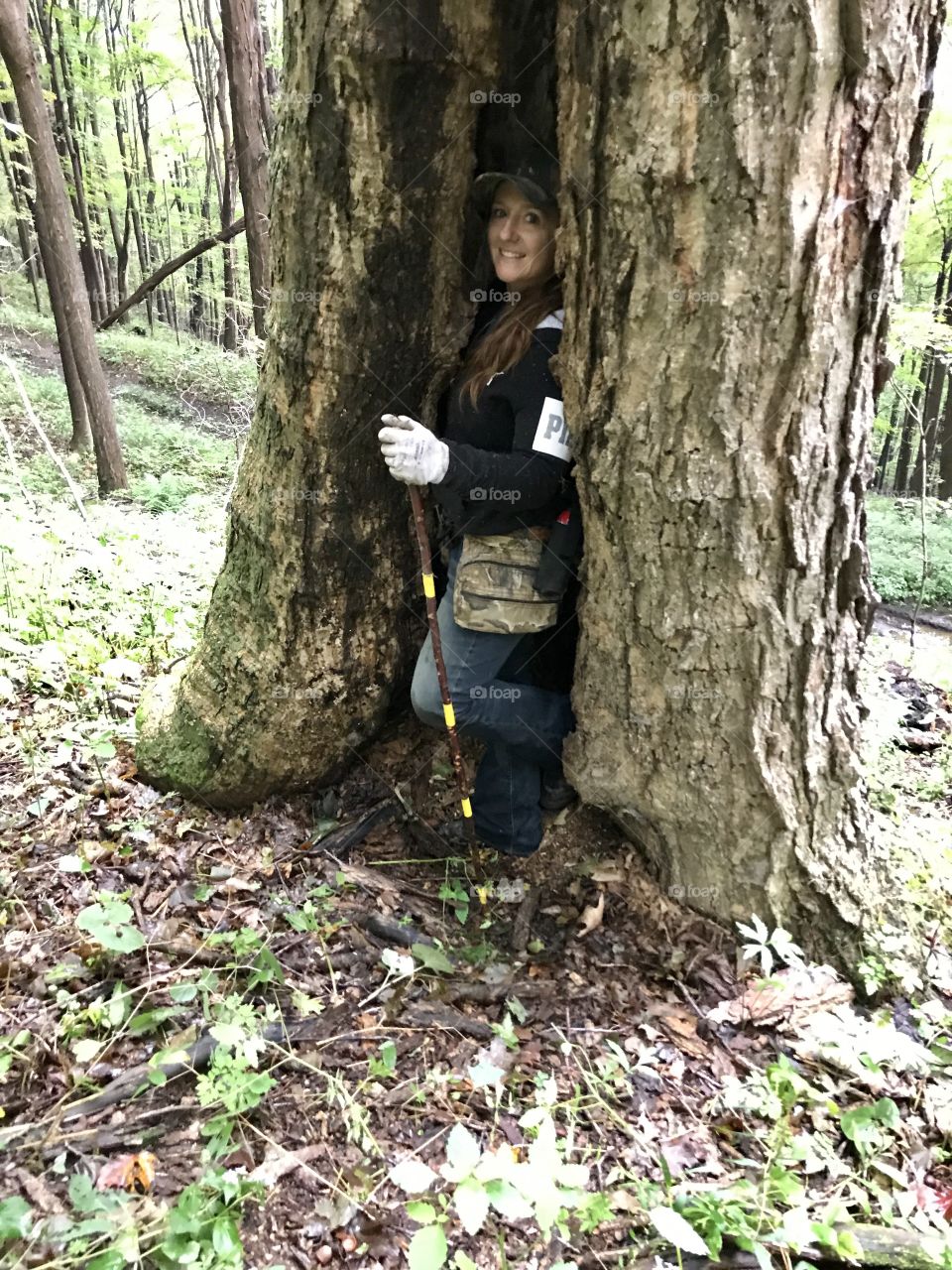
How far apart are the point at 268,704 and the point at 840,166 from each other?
2.54 m

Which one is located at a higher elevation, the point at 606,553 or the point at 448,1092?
the point at 606,553

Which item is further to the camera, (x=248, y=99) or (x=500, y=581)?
(x=248, y=99)

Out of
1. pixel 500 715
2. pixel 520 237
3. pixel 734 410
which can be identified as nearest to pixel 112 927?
pixel 500 715

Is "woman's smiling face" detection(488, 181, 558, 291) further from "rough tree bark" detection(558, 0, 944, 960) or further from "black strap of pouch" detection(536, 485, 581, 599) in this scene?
"black strap of pouch" detection(536, 485, 581, 599)

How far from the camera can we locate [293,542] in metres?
2.79

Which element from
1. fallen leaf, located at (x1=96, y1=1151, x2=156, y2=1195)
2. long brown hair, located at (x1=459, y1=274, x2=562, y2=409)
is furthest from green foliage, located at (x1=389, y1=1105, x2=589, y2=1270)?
long brown hair, located at (x1=459, y1=274, x2=562, y2=409)

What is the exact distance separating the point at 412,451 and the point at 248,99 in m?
7.63

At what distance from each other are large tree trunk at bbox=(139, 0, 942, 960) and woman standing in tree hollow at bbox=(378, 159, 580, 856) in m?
0.16

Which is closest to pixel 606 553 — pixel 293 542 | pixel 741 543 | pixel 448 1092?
pixel 741 543

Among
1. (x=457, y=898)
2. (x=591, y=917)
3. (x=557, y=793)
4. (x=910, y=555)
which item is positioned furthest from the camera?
(x=910, y=555)

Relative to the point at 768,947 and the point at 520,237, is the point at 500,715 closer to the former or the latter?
the point at 768,947

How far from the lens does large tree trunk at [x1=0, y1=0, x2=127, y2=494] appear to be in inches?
288

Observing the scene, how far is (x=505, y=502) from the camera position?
2.57 m

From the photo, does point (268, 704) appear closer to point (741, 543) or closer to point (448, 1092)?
point (448, 1092)
